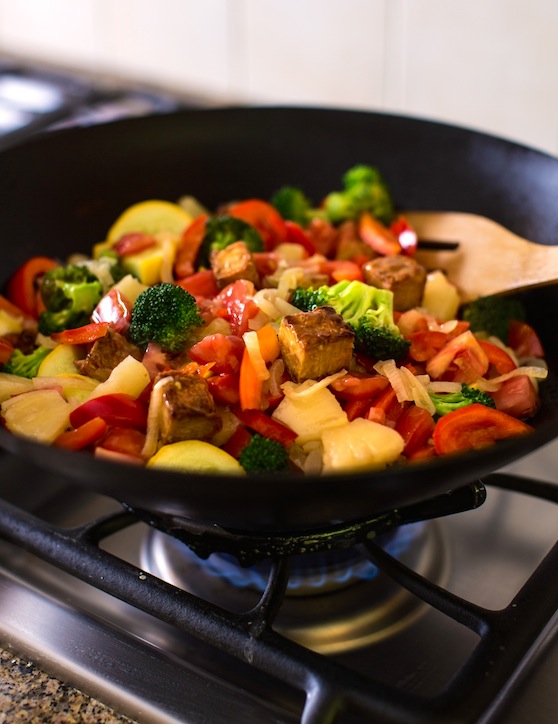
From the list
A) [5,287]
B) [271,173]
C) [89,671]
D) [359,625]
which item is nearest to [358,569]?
[359,625]

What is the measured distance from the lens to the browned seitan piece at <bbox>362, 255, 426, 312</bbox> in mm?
1683

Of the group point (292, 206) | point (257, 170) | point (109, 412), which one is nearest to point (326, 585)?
point (109, 412)

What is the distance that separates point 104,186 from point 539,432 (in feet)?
4.44

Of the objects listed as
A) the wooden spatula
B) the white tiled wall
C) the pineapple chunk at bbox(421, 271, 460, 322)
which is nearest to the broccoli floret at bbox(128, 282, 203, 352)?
the pineapple chunk at bbox(421, 271, 460, 322)

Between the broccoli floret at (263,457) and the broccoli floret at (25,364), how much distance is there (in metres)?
0.52

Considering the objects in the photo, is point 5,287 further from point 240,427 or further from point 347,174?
point 347,174

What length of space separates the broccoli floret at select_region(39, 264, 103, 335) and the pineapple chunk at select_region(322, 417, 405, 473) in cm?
65

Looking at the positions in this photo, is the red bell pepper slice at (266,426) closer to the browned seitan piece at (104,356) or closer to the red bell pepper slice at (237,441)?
the red bell pepper slice at (237,441)

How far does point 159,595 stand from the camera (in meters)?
1.22

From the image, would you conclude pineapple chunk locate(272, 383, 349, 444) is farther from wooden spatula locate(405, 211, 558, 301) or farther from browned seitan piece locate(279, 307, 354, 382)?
wooden spatula locate(405, 211, 558, 301)

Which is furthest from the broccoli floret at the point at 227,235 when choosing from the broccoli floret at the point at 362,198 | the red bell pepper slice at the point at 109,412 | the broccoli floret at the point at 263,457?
the broccoli floret at the point at 263,457

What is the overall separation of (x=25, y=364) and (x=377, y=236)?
0.89 metres

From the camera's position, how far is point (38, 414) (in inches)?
52.1

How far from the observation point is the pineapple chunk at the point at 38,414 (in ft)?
4.24
